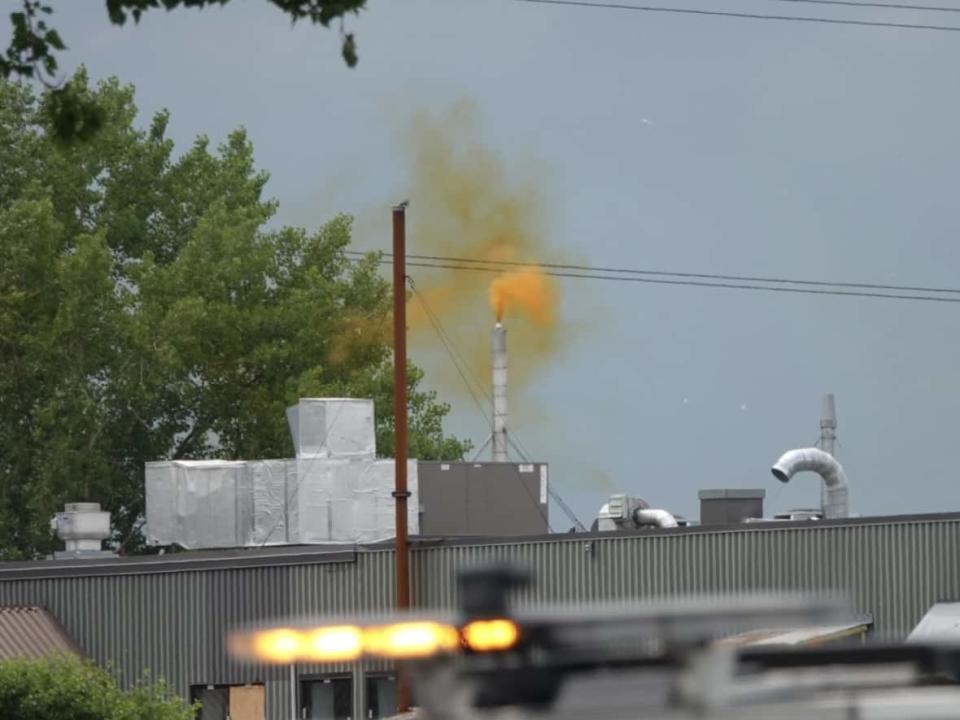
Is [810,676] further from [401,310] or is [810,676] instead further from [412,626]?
[401,310]

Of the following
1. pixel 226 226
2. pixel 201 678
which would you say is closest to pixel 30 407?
pixel 226 226

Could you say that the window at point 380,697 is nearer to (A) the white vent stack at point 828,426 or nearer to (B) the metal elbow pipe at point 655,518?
(B) the metal elbow pipe at point 655,518

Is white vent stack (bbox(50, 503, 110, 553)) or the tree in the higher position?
the tree

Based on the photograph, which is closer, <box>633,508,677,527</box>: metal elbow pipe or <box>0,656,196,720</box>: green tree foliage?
<box>0,656,196,720</box>: green tree foliage

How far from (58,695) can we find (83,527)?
561 inches

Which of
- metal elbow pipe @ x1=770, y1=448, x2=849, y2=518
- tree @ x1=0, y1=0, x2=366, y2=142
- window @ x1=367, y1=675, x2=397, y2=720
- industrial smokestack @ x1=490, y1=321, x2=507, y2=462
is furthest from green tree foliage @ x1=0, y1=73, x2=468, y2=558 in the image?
tree @ x1=0, y1=0, x2=366, y2=142

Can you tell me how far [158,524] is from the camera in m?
45.3

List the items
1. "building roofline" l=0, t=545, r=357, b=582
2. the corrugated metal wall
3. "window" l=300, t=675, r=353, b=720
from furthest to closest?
"building roofline" l=0, t=545, r=357, b=582
"window" l=300, t=675, r=353, b=720
the corrugated metal wall

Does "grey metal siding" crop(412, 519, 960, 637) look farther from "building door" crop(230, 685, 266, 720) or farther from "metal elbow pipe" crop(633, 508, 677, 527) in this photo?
"metal elbow pipe" crop(633, 508, 677, 527)

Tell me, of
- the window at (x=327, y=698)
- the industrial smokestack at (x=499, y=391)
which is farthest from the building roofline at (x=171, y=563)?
the industrial smokestack at (x=499, y=391)

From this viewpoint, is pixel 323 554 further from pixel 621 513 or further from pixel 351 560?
pixel 621 513

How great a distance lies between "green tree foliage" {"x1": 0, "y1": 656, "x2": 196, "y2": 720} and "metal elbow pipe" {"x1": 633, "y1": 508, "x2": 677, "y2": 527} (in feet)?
50.9

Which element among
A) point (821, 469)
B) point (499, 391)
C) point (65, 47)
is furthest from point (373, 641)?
point (499, 391)

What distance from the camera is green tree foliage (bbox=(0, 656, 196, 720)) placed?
2823cm
